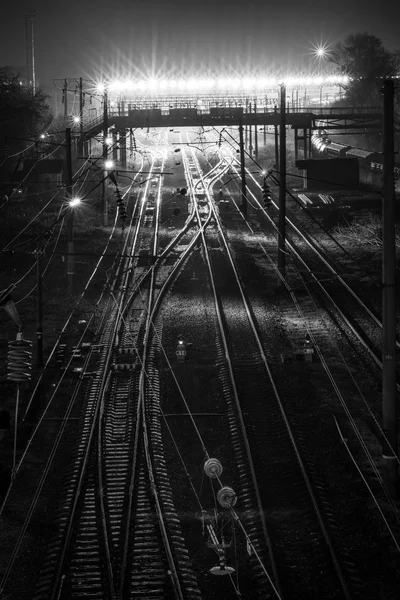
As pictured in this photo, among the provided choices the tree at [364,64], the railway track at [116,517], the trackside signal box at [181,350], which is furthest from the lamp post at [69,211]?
the tree at [364,64]

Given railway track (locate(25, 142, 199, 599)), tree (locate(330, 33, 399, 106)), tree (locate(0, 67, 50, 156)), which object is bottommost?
railway track (locate(25, 142, 199, 599))

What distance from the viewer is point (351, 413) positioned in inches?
561

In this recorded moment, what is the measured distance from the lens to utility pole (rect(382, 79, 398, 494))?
10812mm

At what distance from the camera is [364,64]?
230ft

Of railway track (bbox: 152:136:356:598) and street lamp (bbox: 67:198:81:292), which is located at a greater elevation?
street lamp (bbox: 67:198:81:292)

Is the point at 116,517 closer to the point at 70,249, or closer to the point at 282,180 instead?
the point at 70,249

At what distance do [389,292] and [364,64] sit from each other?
62913 mm

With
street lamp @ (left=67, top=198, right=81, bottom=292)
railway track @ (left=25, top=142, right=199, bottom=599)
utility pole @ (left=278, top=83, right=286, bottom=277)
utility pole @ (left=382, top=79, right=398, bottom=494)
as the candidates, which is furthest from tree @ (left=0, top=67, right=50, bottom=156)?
utility pole @ (left=382, top=79, right=398, bottom=494)

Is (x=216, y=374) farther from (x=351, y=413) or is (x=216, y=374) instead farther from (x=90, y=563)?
(x=90, y=563)

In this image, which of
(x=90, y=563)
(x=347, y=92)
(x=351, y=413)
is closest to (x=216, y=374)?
(x=351, y=413)

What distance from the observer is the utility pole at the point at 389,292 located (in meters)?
10.8

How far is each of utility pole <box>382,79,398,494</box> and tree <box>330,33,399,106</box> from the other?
196 feet

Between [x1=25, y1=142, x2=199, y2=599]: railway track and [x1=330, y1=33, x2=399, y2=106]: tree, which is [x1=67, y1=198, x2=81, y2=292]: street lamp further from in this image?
[x1=330, y1=33, x2=399, y2=106]: tree

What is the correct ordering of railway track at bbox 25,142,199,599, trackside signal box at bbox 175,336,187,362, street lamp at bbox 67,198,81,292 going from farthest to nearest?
street lamp at bbox 67,198,81,292 → trackside signal box at bbox 175,336,187,362 → railway track at bbox 25,142,199,599
